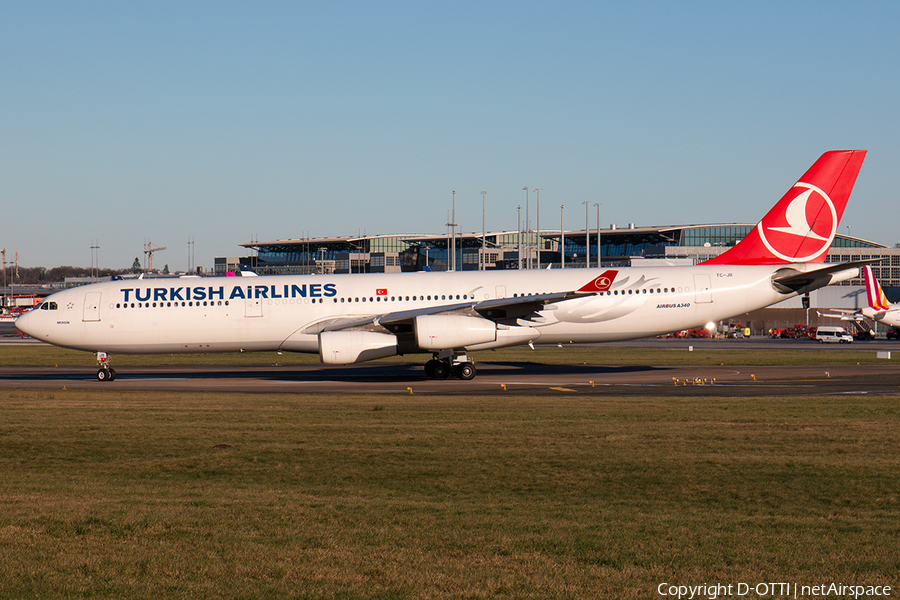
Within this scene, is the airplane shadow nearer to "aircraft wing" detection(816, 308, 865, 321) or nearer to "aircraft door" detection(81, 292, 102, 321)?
"aircraft door" detection(81, 292, 102, 321)

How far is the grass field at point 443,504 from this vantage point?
6844mm

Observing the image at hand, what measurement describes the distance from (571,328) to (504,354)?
14.4 metres

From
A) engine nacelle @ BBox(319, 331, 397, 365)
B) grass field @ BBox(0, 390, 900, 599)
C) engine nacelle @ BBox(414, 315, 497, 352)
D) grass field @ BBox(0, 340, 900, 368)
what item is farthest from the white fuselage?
grass field @ BBox(0, 390, 900, 599)

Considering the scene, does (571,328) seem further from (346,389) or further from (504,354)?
(504,354)

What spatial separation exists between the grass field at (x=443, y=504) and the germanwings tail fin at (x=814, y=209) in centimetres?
1602

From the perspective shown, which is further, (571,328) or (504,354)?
(504,354)

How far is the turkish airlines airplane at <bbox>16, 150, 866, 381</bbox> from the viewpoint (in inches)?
1259

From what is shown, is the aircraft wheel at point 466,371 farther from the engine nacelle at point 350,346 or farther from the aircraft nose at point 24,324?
the aircraft nose at point 24,324

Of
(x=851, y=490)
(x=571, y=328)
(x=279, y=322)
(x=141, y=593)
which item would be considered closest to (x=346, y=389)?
(x=279, y=322)

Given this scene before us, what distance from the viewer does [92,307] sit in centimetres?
3241

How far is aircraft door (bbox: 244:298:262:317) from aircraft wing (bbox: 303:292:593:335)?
2029 millimetres

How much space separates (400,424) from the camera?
17.5 meters

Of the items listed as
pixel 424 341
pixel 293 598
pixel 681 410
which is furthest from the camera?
pixel 424 341

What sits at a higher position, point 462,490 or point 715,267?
point 715,267
